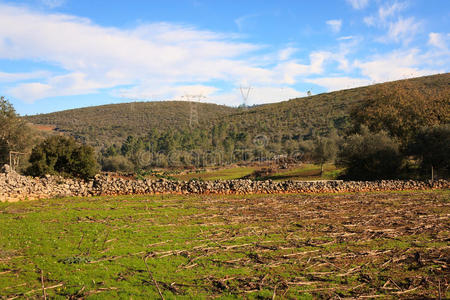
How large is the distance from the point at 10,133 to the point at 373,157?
38.4m

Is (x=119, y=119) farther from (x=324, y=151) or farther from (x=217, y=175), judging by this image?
(x=324, y=151)

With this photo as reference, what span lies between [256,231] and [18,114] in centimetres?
3701

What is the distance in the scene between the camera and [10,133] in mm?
36781

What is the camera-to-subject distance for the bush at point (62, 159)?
2648cm

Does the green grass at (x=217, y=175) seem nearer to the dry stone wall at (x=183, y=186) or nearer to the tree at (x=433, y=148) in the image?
the dry stone wall at (x=183, y=186)

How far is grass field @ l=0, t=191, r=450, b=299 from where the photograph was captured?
7246 mm

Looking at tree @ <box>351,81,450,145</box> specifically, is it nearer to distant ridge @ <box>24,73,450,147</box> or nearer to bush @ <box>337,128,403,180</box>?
bush @ <box>337,128,403,180</box>

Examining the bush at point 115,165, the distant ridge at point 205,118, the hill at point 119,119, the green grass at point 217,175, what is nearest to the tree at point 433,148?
the green grass at point 217,175

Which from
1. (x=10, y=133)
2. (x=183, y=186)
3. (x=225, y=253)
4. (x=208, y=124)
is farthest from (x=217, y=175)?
(x=208, y=124)

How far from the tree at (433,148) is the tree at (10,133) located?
40.7 metres

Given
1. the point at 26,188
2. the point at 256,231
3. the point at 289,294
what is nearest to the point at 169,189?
the point at 26,188

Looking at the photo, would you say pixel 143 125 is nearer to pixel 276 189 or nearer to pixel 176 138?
pixel 176 138

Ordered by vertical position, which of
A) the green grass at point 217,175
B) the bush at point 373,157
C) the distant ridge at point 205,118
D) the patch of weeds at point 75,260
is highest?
the distant ridge at point 205,118

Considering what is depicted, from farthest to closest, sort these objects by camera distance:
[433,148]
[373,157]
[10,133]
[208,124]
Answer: [208,124] < [10,133] < [373,157] < [433,148]
